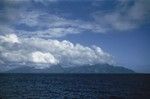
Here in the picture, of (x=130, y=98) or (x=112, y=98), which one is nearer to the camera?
(x=112, y=98)

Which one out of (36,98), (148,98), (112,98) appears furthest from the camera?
(36,98)

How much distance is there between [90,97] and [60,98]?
9.76 metres

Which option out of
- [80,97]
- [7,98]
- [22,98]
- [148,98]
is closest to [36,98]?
[22,98]

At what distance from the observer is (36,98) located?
7500 cm

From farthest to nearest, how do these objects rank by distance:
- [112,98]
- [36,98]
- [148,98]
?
[36,98], [148,98], [112,98]

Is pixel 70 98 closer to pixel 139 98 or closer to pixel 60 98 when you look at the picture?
pixel 60 98

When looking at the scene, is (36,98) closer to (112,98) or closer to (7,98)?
(7,98)

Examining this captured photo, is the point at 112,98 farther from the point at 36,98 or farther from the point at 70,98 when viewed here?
the point at 36,98

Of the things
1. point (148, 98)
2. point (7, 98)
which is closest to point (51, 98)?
point (7, 98)

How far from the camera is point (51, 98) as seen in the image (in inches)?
2980

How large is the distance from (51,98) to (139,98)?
27285mm

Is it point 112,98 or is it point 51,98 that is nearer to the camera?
point 112,98

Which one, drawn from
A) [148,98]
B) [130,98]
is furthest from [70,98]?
[148,98]

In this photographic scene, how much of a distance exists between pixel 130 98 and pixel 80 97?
15905 millimetres
